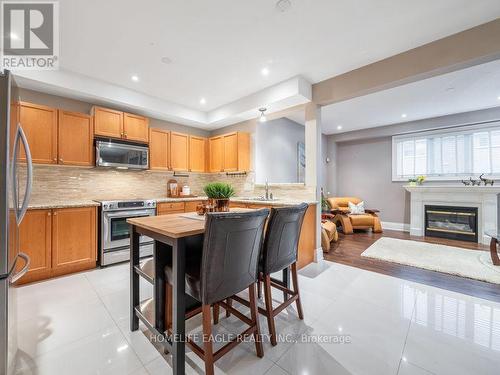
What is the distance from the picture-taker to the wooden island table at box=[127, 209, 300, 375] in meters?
1.28

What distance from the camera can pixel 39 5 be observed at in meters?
1.93

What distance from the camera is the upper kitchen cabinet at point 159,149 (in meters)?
3.98

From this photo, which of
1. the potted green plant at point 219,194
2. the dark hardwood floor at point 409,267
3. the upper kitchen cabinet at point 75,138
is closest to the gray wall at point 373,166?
the dark hardwood floor at point 409,267

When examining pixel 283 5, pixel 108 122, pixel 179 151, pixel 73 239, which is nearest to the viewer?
pixel 283 5

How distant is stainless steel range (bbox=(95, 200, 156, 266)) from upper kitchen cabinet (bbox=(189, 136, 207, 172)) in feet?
5.02

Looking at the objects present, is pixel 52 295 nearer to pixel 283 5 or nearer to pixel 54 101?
pixel 54 101

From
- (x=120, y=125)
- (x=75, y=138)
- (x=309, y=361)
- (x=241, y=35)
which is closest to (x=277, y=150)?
(x=241, y=35)

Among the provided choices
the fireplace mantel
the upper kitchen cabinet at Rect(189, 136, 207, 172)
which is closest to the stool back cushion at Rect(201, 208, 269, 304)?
the upper kitchen cabinet at Rect(189, 136, 207, 172)

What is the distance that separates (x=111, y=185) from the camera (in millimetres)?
3773

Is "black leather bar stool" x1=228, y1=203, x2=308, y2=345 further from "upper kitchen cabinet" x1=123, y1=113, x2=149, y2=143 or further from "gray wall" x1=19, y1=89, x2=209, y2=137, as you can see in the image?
"gray wall" x1=19, y1=89, x2=209, y2=137

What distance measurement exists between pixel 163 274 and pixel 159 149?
3.09m

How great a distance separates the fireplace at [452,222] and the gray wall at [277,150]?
329 cm

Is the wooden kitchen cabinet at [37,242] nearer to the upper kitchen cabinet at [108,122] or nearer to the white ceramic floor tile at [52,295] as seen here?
the white ceramic floor tile at [52,295]

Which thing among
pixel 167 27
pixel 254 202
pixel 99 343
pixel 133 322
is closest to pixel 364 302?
pixel 254 202
